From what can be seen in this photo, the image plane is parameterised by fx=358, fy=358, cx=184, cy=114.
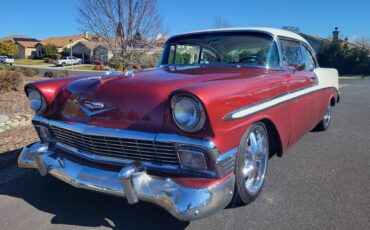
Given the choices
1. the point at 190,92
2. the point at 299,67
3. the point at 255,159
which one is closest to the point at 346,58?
the point at 299,67

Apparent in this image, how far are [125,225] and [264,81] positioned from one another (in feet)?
5.38

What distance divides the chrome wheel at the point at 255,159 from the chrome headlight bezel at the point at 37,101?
1.84 metres

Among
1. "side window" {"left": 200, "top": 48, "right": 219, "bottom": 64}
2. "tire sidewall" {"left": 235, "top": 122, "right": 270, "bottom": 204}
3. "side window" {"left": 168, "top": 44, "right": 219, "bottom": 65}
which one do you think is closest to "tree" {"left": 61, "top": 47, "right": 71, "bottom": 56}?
"side window" {"left": 168, "top": 44, "right": 219, "bottom": 65}

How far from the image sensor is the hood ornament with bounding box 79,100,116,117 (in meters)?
2.73

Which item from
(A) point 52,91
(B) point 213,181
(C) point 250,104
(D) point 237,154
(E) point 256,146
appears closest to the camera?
(B) point 213,181

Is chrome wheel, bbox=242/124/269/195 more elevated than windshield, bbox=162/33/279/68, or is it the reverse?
windshield, bbox=162/33/279/68

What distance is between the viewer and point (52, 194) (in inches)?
131

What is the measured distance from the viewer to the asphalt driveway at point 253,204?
2.72 m

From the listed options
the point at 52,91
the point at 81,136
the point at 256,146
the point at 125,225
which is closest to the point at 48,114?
the point at 52,91

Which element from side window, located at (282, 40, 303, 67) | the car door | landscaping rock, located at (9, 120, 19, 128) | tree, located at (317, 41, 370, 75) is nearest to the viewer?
the car door

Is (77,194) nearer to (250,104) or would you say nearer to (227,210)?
(227,210)

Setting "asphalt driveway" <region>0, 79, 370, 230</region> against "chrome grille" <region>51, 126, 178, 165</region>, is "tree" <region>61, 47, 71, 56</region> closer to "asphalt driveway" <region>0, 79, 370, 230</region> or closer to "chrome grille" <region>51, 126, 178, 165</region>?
"asphalt driveway" <region>0, 79, 370, 230</region>

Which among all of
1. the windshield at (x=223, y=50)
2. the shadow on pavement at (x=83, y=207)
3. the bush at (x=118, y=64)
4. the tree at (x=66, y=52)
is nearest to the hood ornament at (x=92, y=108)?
the shadow on pavement at (x=83, y=207)

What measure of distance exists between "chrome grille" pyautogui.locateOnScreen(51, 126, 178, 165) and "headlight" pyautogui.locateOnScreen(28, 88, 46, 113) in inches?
18.3
